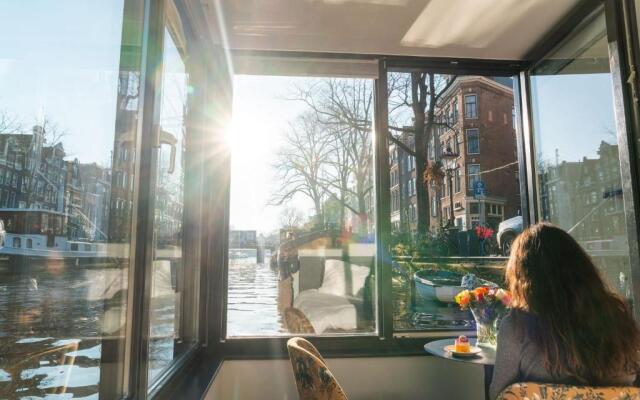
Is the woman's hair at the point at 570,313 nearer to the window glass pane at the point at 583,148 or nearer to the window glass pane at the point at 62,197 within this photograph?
the window glass pane at the point at 583,148

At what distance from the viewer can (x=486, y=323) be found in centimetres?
223

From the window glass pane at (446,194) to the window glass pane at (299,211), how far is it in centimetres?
22

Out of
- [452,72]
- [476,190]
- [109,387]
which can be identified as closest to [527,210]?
[476,190]

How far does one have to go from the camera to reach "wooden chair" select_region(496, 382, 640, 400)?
1100 millimetres

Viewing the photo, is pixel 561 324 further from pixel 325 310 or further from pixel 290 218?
pixel 290 218

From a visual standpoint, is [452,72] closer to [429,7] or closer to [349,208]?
[429,7]

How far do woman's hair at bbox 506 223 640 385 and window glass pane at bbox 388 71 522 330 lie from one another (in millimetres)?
1322

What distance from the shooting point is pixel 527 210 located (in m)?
3.01

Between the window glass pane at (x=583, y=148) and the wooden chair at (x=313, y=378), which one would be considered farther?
the window glass pane at (x=583, y=148)

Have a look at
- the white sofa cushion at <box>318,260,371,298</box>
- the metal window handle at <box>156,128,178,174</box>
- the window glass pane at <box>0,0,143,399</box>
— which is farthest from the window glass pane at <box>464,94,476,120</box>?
the window glass pane at <box>0,0,143,399</box>

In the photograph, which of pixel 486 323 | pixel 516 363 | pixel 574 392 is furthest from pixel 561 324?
pixel 486 323

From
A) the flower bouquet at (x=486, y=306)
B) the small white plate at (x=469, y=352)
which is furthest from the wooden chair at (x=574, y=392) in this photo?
the flower bouquet at (x=486, y=306)

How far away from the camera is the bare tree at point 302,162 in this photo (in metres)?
2.89

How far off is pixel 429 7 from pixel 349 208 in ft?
4.36
